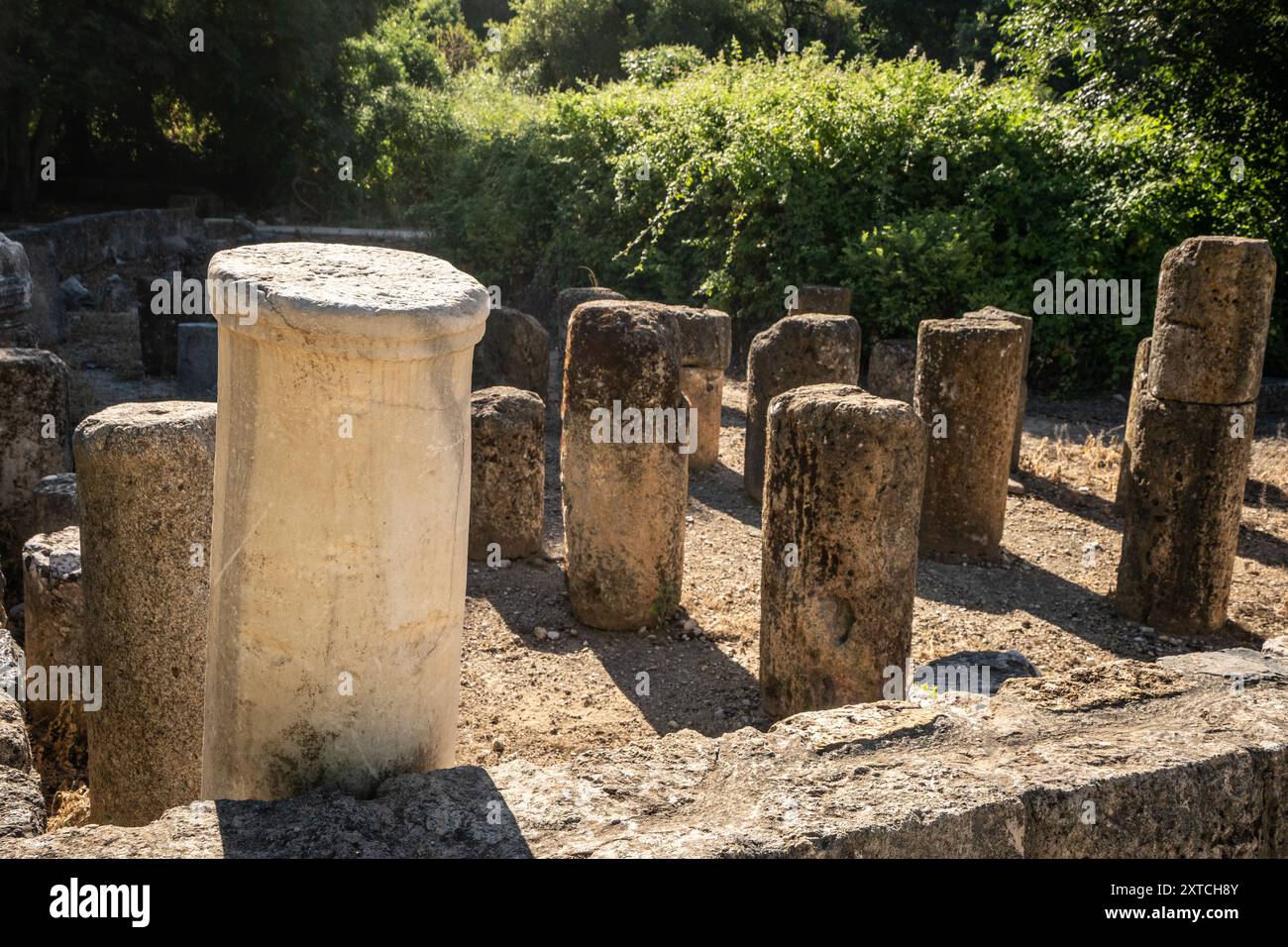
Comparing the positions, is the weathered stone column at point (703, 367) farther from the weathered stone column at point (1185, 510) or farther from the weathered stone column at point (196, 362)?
the weathered stone column at point (196, 362)

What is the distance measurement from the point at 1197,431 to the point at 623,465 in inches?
132

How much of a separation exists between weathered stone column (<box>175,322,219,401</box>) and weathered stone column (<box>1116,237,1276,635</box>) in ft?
29.8

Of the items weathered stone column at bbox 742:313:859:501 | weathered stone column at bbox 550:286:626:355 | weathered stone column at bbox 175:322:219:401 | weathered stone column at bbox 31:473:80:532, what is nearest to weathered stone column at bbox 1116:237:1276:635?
weathered stone column at bbox 742:313:859:501

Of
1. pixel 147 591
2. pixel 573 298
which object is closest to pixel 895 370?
pixel 573 298

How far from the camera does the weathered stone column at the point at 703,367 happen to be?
34.8 feet

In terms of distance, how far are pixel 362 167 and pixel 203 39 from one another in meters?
5.54

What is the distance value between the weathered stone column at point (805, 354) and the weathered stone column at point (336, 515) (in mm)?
6132

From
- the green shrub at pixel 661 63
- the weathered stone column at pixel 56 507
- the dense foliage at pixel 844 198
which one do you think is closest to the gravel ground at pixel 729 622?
the weathered stone column at pixel 56 507

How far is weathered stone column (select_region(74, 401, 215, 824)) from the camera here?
4.60 metres

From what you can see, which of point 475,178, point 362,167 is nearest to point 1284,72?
point 475,178

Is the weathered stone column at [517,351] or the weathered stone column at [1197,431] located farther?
the weathered stone column at [517,351]

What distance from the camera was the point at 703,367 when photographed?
10688 mm

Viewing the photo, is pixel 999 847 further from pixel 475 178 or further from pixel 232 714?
pixel 475 178

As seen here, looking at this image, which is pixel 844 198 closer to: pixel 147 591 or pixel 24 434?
pixel 24 434
